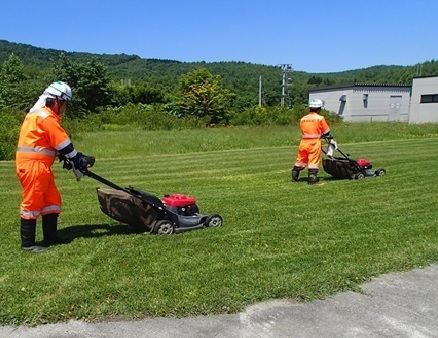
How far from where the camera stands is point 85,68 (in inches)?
2210

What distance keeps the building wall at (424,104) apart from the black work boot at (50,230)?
4428 cm

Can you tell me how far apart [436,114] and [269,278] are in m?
45.0

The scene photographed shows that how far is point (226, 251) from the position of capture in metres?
5.16

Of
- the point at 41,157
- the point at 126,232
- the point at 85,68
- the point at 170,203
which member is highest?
the point at 85,68

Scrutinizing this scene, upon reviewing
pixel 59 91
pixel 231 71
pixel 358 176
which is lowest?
pixel 358 176

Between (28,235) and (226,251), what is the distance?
7.48 ft

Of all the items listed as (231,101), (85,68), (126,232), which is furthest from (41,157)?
(231,101)

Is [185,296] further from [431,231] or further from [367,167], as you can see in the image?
[367,167]

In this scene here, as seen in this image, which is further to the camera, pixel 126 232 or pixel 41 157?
pixel 126 232

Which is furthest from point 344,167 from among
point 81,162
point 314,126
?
point 81,162

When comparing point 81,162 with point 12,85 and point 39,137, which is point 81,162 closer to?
point 39,137

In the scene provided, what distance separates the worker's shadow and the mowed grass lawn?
14 mm

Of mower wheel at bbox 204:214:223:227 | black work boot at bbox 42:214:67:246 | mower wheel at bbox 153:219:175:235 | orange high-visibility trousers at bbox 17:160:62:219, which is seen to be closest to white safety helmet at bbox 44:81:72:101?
orange high-visibility trousers at bbox 17:160:62:219

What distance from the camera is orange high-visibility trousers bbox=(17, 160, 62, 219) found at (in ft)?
16.3
